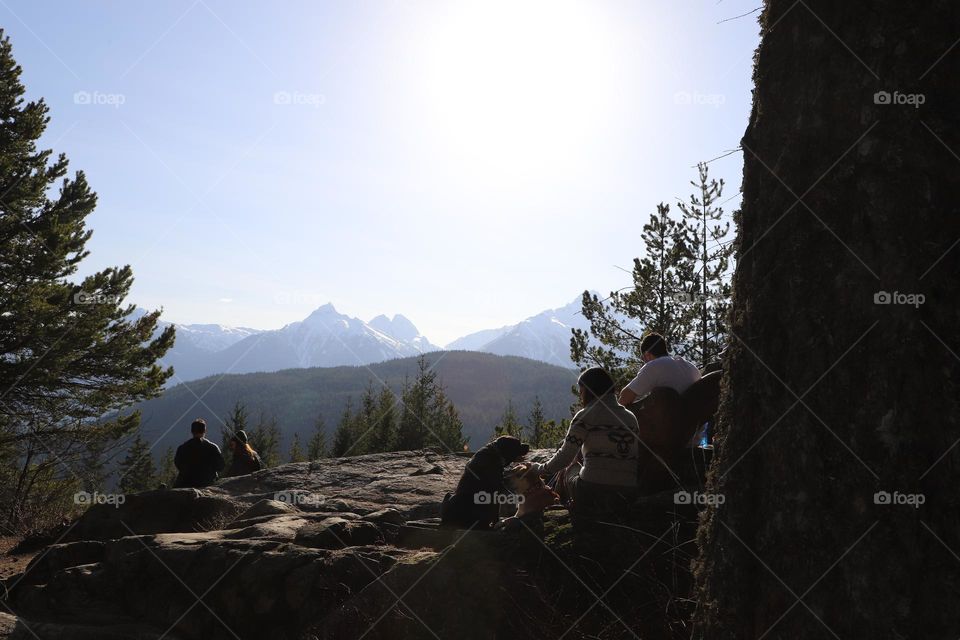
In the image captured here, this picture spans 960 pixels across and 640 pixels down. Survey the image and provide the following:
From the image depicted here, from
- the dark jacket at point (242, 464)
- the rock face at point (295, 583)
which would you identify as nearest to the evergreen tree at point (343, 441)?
the dark jacket at point (242, 464)

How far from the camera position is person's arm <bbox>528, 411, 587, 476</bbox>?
19.4 ft

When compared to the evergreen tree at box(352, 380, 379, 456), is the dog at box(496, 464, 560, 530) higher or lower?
higher

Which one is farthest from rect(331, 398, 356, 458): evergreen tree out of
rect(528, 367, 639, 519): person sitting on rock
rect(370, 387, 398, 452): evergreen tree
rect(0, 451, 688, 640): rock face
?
rect(528, 367, 639, 519): person sitting on rock

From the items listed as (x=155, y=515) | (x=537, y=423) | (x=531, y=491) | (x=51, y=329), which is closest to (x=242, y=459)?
(x=155, y=515)

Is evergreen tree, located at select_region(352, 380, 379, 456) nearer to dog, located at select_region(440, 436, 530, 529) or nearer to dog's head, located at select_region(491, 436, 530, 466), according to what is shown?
dog's head, located at select_region(491, 436, 530, 466)

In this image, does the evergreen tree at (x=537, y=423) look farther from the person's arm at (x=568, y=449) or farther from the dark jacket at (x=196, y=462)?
the person's arm at (x=568, y=449)

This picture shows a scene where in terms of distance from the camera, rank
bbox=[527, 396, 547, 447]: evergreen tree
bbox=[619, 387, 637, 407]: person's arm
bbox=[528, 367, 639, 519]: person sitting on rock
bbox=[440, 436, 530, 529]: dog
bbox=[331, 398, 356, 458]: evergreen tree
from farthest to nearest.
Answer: bbox=[331, 398, 356, 458]: evergreen tree → bbox=[527, 396, 547, 447]: evergreen tree → bbox=[619, 387, 637, 407]: person's arm → bbox=[440, 436, 530, 529]: dog → bbox=[528, 367, 639, 519]: person sitting on rock

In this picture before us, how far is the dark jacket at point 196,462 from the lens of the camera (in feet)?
40.3

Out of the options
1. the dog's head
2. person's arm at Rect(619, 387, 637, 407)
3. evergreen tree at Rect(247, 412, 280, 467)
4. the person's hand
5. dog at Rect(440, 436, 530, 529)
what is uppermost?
person's arm at Rect(619, 387, 637, 407)

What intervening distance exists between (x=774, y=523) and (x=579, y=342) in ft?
59.9

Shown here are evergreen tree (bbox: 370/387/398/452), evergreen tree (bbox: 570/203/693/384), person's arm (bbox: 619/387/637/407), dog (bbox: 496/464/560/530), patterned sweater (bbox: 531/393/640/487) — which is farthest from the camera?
evergreen tree (bbox: 370/387/398/452)

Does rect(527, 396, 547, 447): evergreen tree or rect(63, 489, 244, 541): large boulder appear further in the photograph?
rect(527, 396, 547, 447): evergreen tree

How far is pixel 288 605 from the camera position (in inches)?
231

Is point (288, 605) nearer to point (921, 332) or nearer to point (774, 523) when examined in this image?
point (774, 523)
